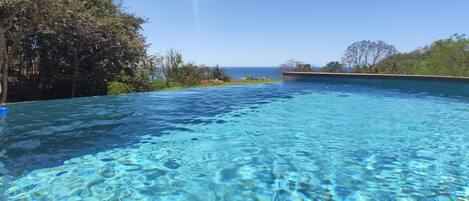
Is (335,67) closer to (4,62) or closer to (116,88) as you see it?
(116,88)

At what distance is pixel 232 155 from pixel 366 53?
20.7 meters

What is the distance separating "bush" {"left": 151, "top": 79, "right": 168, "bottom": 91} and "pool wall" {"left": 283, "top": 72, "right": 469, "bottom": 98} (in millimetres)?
8268

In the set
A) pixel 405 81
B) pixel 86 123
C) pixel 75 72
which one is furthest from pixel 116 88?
pixel 405 81

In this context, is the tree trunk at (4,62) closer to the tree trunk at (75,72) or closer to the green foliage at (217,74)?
the tree trunk at (75,72)

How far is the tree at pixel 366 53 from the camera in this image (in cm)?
2359

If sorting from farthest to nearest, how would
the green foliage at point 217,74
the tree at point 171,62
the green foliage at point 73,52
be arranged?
the green foliage at point 217,74 < the tree at point 171,62 < the green foliage at point 73,52

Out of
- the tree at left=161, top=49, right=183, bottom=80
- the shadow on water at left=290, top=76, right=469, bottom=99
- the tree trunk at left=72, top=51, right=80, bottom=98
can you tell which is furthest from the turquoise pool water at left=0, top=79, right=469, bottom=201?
the tree at left=161, top=49, right=183, bottom=80

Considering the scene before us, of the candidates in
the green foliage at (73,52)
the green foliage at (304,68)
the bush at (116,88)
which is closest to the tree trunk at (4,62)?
the green foliage at (73,52)

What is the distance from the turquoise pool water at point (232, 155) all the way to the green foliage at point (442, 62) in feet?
30.5

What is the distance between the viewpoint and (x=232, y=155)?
16.9 ft

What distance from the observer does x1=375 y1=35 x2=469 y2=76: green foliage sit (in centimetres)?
1728

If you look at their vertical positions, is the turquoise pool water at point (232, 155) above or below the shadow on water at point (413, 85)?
below

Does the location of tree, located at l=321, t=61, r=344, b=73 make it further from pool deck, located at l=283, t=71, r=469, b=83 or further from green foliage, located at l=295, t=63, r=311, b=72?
pool deck, located at l=283, t=71, r=469, b=83

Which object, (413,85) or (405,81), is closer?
(413,85)
